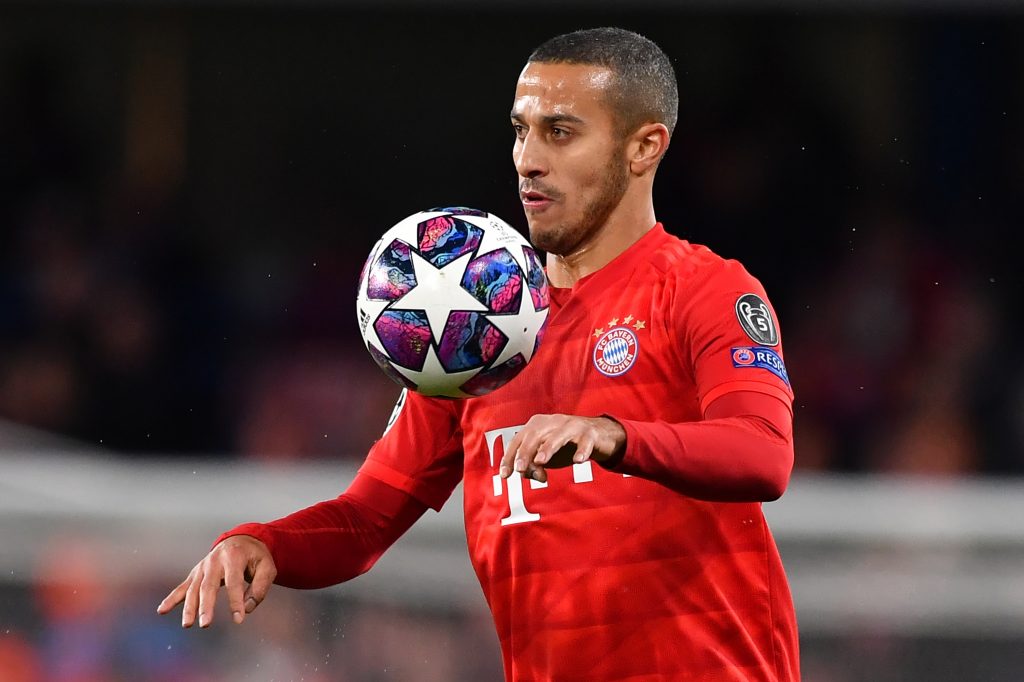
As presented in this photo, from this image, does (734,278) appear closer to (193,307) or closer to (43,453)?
(43,453)

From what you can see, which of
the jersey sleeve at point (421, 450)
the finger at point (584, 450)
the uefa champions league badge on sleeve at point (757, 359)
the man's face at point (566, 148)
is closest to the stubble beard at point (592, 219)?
the man's face at point (566, 148)

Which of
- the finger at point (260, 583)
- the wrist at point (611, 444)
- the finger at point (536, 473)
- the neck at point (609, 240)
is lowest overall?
the finger at point (260, 583)

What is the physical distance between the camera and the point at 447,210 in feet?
11.2

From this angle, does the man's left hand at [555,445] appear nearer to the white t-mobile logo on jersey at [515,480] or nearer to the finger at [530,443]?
the finger at [530,443]

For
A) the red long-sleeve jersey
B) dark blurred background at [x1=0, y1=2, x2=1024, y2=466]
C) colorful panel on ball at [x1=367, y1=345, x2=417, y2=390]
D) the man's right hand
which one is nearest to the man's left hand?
the red long-sleeve jersey

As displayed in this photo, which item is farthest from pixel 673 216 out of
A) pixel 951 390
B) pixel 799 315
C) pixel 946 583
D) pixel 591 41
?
pixel 591 41

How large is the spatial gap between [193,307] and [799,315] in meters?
3.89

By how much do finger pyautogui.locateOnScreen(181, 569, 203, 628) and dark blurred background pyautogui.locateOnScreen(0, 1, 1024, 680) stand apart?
5.44 metres

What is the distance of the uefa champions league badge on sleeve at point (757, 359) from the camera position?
3.20m

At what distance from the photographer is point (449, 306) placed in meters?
3.28

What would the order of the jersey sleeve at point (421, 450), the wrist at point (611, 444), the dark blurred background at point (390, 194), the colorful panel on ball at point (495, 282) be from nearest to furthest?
the wrist at point (611, 444) → the colorful panel on ball at point (495, 282) → the jersey sleeve at point (421, 450) → the dark blurred background at point (390, 194)

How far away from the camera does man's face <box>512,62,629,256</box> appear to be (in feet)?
12.0

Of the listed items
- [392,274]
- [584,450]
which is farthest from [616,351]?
[584,450]

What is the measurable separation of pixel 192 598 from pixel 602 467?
3.12ft
